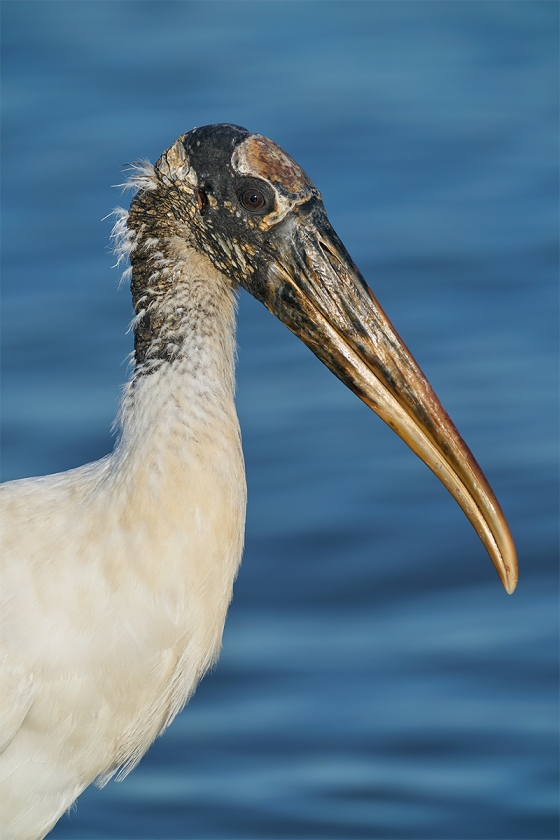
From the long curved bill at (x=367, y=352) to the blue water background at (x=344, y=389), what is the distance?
2.48m

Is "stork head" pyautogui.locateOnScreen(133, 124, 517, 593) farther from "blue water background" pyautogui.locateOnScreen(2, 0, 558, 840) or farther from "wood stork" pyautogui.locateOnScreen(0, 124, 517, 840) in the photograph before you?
"blue water background" pyautogui.locateOnScreen(2, 0, 558, 840)

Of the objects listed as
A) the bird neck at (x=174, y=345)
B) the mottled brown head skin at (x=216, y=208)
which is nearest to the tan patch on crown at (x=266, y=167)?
the mottled brown head skin at (x=216, y=208)

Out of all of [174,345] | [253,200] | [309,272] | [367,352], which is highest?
[253,200]

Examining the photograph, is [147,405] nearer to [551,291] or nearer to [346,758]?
[346,758]

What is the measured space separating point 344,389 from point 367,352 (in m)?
4.49

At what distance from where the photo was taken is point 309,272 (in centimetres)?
461

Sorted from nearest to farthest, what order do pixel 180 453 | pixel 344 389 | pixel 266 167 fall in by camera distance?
pixel 266 167 < pixel 180 453 < pixel 344 389

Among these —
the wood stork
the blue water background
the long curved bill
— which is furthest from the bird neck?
the blue water background

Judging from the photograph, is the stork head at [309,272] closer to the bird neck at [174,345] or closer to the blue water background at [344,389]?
the bird neck at [174,345]

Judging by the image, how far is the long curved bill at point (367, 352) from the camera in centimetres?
461

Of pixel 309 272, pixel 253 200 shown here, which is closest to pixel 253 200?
pixel 253 200

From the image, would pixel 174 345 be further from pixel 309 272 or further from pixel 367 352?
pixel 367 352

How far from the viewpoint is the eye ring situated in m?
4.59

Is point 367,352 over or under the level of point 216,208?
under
